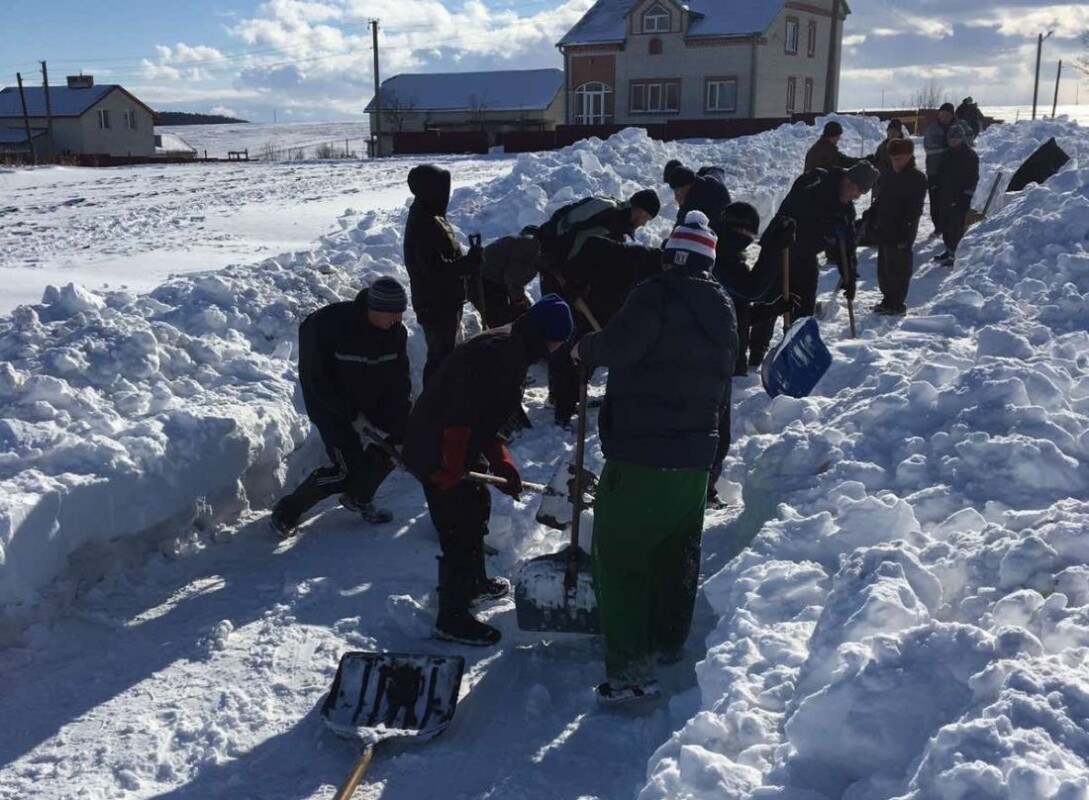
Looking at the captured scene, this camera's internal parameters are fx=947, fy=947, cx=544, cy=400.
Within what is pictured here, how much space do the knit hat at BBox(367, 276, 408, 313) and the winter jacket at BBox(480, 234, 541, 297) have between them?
A: 6.15 ft

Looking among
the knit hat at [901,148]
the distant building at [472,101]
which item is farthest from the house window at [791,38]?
the knit hat at [901,148]

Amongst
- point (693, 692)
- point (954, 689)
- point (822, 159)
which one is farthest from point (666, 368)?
point (822, 159)

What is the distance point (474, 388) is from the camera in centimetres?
404

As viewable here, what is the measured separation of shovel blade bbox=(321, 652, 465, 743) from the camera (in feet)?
12.2

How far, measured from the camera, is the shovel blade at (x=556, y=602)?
425 cm

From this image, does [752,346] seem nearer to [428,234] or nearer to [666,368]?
[428,234]

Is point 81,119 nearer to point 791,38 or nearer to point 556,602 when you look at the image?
point 791,38

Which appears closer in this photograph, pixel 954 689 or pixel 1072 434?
pixel 954 689

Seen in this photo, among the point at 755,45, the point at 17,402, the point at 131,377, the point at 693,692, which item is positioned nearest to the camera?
the point at 693,692

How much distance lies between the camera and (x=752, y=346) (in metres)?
7.77

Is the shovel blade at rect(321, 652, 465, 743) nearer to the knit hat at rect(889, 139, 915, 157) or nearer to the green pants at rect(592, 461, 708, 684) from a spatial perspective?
the green pants at rect(592, 461, 708, 684)

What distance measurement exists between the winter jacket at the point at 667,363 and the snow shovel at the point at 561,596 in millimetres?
597

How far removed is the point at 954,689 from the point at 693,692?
1210mm

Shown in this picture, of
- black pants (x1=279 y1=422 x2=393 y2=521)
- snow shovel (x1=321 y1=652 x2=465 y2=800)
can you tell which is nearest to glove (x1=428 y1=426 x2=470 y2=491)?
snow shovel (x1=321 y1=652 x2=465 y2=800)
